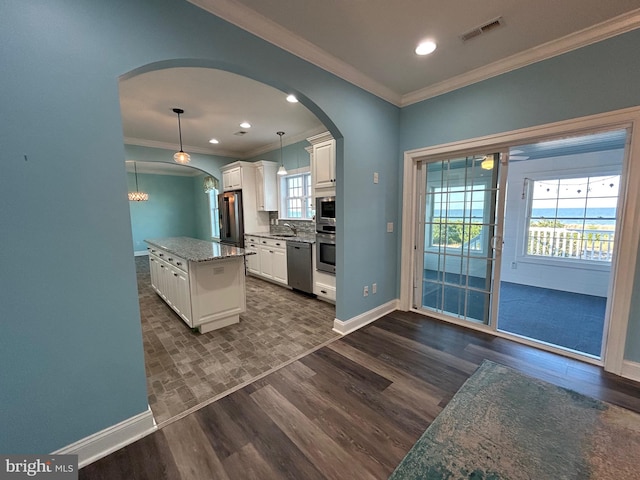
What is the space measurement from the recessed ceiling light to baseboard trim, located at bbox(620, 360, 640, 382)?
121 inches

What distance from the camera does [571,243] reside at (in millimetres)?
4555

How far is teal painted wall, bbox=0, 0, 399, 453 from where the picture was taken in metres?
1.20

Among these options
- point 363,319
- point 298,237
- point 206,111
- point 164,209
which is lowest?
point 363,319

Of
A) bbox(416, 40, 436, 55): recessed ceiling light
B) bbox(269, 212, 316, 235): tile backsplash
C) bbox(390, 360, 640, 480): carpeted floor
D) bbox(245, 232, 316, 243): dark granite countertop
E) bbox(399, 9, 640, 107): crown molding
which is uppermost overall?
bbox(416, 40, 436, 55): recessed ceiling light

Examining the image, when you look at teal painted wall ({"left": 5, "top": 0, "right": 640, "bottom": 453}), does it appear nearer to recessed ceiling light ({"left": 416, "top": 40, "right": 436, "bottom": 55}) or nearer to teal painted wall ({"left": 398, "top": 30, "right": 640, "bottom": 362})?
teal painted wall ({"left": 398, "top": 30, "right": 640, "bottom": 362})

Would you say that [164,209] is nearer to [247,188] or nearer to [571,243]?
[247,188]

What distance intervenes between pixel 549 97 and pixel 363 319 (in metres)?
2.81

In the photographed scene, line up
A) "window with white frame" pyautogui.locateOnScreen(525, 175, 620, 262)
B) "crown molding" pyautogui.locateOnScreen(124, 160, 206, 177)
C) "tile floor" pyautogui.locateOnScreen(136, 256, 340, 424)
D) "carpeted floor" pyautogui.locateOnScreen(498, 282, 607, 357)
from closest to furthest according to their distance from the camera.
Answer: "tile floor" pyautogui.locateOnScreen(136, 256, 340, 424), "carpeted floor" pyautogui.locateOnScreen(498, 282, 607, 357), "window with white frame" pyautogui.locateOnScreen(525, 175, 620, 262), "crown molding" pyautogui.locateOnScreen(124, 160, 206, 177)

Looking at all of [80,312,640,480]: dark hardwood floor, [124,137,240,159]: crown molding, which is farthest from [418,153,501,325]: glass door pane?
[124,137,240,159]: crown molding

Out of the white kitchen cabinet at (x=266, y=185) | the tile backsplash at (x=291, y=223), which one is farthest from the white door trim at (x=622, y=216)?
the white kitchen cabinet at (x=266, y=185)

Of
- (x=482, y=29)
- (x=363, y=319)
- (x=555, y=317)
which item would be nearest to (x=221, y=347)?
(x=363, y=319)

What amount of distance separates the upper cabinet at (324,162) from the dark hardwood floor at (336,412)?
2221mm

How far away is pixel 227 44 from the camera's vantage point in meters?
1.79

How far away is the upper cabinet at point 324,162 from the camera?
3.70 m
